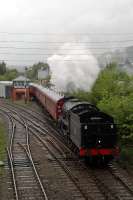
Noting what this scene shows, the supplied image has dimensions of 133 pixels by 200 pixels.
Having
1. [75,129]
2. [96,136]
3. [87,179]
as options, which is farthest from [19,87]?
[87,179]

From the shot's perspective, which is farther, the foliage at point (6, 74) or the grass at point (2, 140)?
the foliage at point (6, 74)

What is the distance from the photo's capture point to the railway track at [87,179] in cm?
1439

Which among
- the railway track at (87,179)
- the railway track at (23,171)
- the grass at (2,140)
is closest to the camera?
the railway track at (87,179)

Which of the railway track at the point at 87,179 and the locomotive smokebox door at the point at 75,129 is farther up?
the locomotive smokebox door at the point at 75,129

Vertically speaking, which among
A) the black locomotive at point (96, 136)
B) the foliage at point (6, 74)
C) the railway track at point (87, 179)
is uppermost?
the foliage at point (6, 74)

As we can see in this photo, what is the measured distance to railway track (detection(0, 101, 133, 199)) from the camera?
47.2 feet

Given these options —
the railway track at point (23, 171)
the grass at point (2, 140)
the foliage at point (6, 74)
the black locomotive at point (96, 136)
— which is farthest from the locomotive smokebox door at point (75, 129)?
the foliage at point (6, 74)

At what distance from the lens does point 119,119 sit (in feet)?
68.3

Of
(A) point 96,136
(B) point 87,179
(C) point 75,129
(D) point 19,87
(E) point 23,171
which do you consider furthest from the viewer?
(D) point 19,87

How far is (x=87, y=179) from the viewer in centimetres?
1645

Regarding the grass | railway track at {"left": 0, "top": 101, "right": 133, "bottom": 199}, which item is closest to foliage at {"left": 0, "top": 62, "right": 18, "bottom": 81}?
the grass

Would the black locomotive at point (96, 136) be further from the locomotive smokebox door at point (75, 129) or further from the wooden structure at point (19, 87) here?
the wooden structure at point (19, 87)

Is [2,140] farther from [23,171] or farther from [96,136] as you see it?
[96,136]

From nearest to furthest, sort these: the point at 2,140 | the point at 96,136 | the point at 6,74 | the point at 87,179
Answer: the point at 87,179, the point at 96,136, the point at 2,140, the point at 6,74
